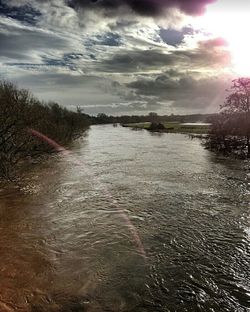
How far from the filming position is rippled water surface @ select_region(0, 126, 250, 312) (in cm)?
1060

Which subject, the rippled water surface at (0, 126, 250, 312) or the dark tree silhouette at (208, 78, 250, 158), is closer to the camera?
the rippled water surface at (0, 126, 250, 312)

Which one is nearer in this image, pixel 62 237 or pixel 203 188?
pixel 62 237

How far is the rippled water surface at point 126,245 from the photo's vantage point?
417 inches

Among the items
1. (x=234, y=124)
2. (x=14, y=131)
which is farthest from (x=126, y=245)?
(x=234, y=124)

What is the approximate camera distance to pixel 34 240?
1569 cm

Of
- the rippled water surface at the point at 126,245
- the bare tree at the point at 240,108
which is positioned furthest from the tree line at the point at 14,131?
the bare tree at the point at 240,108

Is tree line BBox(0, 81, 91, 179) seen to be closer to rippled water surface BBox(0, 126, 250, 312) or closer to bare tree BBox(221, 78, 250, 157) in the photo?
rippled water surface BBox(0, 126, 250, 312)

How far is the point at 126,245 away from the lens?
49.1 ft

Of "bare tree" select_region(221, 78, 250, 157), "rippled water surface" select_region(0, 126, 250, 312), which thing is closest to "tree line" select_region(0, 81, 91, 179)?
"rippled water surface" select_region(0, 126, 250, 312)

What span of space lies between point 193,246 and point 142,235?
8.19 ft

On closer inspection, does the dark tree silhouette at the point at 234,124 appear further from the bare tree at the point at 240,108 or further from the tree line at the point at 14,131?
the tree line at the point at 14,131

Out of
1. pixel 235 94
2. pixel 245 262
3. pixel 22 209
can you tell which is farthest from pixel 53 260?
Result: pixel 235 94

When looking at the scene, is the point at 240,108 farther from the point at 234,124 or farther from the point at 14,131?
the point at 14,131

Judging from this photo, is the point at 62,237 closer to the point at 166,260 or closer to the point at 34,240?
the point at 34,240
